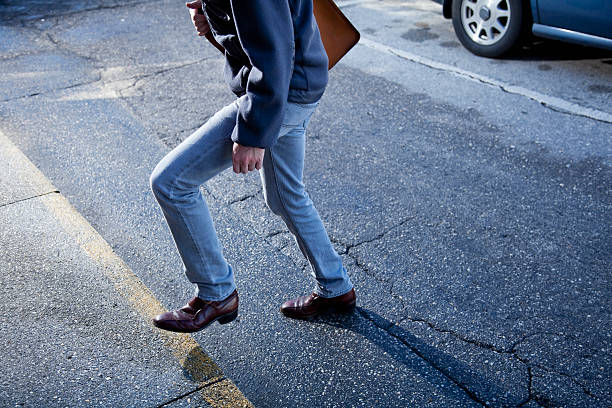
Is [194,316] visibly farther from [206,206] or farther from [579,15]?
[579,15]

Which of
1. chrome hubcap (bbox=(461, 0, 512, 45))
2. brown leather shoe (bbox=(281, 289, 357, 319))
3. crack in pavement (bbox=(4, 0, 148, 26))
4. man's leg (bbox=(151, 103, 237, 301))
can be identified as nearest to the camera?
man's leg (bbox=(151, 103, 237, 301))

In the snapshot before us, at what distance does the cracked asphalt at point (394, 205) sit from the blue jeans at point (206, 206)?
0.31 m

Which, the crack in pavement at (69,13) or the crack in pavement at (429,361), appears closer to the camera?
the crack in pavement at (429,361)

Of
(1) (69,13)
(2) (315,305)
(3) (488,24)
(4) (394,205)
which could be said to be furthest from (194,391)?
(1) (69,13)

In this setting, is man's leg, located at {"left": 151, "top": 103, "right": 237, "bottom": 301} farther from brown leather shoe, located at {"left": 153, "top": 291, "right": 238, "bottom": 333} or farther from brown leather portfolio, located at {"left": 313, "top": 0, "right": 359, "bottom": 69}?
brown leather portfolio, located at {"left": 313, "top": 0, "right": 359, "bottom": 69}

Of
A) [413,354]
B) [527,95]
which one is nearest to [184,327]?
[413,354]

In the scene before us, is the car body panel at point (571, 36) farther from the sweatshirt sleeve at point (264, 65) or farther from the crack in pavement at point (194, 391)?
the crack in pavement at point (194, 391)

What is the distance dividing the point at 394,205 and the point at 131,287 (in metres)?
1.66

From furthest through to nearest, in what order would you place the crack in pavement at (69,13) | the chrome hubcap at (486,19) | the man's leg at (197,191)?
the crack in pavement at (69,13) < the chrome hubcap at (486,19) < the man's leg at (197,191)

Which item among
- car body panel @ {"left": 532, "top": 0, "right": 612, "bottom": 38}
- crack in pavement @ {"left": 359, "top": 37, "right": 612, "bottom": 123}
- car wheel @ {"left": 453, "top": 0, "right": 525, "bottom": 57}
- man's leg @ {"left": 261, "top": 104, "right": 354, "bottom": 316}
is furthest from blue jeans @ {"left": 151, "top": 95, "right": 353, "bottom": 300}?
car wheel @ {"left": 453, "top": 0, "right": 525, "bottom": 57}

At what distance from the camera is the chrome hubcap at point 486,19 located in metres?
6.41

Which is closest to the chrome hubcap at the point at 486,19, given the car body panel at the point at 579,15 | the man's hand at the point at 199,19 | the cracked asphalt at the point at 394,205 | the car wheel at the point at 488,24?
the car wheel at the point at 488,24

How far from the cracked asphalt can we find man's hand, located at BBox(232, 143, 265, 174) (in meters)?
0.92

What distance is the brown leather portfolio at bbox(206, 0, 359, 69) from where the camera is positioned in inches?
102
